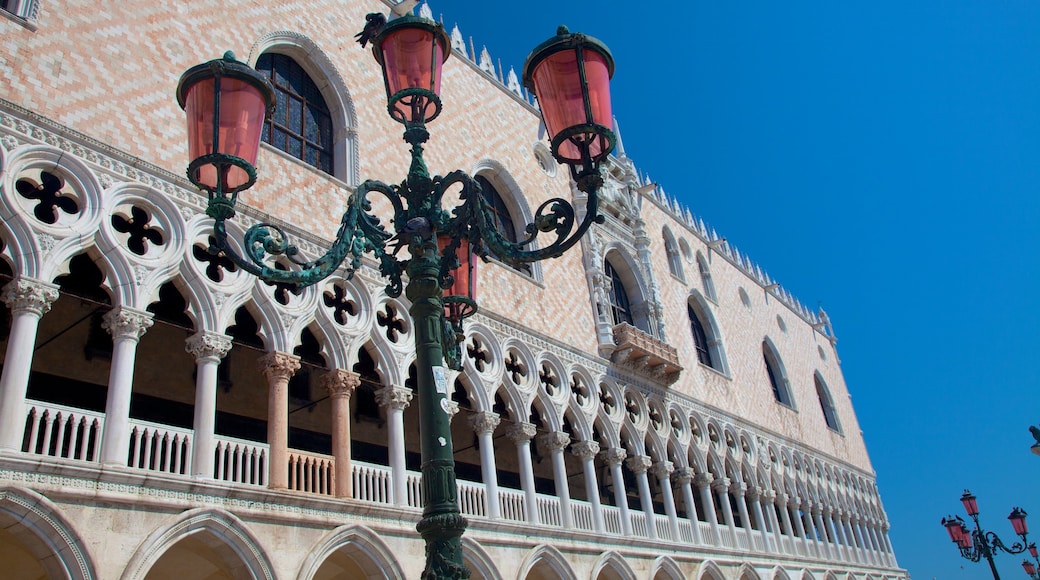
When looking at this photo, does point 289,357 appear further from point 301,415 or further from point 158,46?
point 158,46

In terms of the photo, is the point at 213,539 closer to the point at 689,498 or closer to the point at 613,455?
the point at 613,455

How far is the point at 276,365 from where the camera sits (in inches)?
314

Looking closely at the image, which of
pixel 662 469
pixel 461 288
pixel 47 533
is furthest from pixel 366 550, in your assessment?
pixel 662 469

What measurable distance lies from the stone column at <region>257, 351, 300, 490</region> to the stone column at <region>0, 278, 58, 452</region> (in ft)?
6.79

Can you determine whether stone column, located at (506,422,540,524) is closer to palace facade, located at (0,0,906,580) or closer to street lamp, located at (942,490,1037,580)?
palace facade, located at (0,0,906,580)

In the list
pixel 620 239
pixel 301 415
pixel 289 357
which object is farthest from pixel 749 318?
pixel 289 357

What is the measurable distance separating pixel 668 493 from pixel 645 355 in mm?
2261

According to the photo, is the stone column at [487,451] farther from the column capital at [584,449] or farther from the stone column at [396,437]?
the column capital at [584,449]

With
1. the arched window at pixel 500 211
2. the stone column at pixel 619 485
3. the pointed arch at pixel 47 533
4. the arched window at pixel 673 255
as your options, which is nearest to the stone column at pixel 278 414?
the pointed arch at pixel 47 533

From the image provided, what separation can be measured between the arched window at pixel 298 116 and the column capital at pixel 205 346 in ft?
9.42

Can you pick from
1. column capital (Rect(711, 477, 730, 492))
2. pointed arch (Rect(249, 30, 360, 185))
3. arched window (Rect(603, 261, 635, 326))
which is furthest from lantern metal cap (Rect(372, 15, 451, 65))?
column capital (Rect(711, 477, 730, 492))

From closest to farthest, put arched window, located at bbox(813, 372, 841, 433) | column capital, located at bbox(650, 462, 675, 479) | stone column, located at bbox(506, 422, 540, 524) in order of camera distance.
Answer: stone column, located at bbox(506, 422, 540, 524) → column capital, located at bbox(650, 462, 675, 479) → arched window, located at bbox(813, 372, 841, 433)

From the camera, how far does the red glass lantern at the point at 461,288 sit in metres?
4.72

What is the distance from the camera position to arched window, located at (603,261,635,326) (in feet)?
50.2
